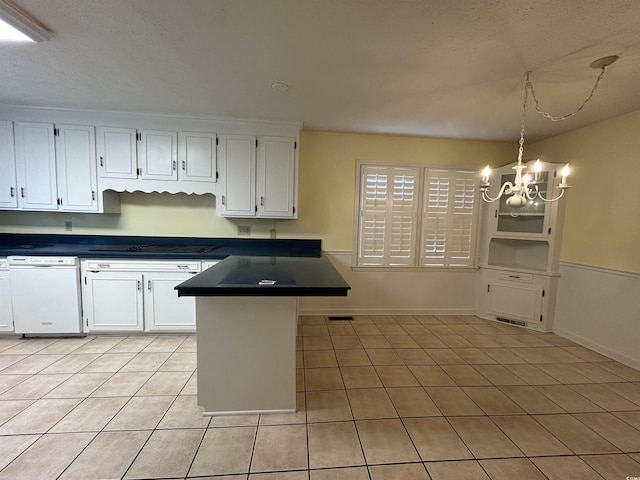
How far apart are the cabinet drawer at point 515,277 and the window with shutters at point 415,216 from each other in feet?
1.44

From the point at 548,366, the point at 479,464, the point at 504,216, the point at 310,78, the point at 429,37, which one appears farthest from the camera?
the point at 504,216

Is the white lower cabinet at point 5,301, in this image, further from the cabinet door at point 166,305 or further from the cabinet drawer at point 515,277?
the cabinet drawer at point 515,277

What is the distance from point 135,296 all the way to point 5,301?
121cm

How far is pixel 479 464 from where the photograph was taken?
1438 mm

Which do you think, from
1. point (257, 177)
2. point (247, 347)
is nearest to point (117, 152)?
point (257, 177)

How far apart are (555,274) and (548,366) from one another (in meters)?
1.22

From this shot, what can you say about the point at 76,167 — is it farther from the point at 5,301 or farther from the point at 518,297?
the point at 518,297

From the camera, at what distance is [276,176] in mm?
3080

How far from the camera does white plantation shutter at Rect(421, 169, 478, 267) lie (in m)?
3.53

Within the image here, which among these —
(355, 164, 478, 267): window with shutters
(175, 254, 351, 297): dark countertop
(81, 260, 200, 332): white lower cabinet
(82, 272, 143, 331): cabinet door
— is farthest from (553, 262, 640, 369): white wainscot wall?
(82, 272, 143, 331): cabinet door

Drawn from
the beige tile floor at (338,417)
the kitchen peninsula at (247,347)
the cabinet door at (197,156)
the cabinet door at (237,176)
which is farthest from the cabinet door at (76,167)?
the kitchen peninsula at (247,347)

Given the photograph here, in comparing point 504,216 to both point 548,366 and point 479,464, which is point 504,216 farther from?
point 479,464

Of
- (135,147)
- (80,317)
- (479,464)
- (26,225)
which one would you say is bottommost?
(479,464)

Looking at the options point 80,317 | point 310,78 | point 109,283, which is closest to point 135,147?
point 109,283
